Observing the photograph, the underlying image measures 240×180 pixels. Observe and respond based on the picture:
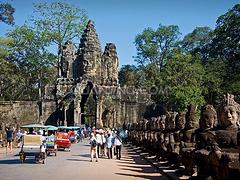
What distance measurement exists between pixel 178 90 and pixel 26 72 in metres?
26.8

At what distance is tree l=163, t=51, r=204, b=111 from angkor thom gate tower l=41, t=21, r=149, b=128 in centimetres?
616

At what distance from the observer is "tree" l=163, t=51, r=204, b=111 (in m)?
45.6

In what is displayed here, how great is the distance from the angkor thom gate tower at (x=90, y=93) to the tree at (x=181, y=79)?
616cm

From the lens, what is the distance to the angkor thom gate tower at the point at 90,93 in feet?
165

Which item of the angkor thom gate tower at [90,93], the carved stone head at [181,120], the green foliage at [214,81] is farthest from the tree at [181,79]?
the carved stone head at [181,120]

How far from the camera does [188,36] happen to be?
7019 cm

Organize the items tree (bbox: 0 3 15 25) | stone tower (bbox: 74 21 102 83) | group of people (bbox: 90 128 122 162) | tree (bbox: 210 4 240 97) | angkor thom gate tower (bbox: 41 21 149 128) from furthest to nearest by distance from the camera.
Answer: stone tower (bbox: 74 21 102 83) < angkor thom gate tower (bbox: 41 21 149 128) < tree (bbox: 210 4 240 97) < tree (bbox: 0 3 15 25) < group of people (bbox: 90 128 122 162)

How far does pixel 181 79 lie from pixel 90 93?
11.7 metres

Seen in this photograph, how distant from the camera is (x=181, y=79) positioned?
1951 inches

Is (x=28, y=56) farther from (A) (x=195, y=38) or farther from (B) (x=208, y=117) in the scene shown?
(B) (x=208, y=117)

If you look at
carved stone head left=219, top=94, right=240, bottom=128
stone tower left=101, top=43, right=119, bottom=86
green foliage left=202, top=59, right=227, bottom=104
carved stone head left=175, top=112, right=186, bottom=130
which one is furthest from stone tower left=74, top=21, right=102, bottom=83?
carved stone head left=219, top=94, right=240, bottom=128

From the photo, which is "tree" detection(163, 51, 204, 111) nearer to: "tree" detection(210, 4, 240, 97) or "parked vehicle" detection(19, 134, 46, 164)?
"tree" detection(210, 4, 240, 97)

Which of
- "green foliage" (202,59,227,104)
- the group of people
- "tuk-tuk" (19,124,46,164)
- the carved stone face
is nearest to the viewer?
the carved stone face

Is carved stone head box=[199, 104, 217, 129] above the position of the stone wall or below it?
below
